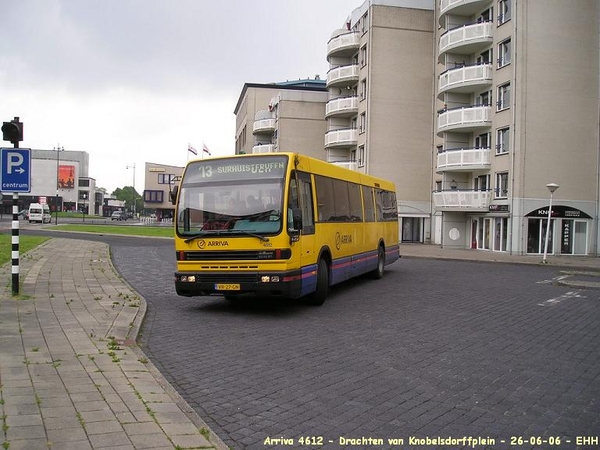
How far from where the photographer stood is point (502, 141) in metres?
33.2

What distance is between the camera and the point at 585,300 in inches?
525

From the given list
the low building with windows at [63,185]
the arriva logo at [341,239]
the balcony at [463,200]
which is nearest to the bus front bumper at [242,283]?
the arriva logo at [341,239]

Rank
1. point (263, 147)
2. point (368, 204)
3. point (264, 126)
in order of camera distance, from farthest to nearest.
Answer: point (263, 147), point (264, 126), point (368, 204)

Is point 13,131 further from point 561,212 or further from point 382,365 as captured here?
point 561,212

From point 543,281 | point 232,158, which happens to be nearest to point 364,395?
point 232,158

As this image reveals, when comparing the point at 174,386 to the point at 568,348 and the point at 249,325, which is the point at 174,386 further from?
the point at 568,348

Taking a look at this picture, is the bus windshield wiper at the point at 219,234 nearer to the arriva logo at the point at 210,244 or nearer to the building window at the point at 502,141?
the arriva logo at the point at 210,244

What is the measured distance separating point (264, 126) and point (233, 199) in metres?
57.2

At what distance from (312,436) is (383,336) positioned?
13.7ft

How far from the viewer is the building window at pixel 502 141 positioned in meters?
32.7

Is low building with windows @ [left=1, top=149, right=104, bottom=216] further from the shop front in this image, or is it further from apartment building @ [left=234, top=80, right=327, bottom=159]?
the shop front

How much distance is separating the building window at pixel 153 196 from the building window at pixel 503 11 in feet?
210

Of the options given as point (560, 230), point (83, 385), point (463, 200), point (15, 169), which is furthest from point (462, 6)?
point (83, 385)

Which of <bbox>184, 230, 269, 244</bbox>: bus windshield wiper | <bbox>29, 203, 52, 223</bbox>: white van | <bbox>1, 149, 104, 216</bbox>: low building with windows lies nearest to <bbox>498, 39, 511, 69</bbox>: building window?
<bbox>184, 230, 269, 244</bbox>: bus windshield wiper
